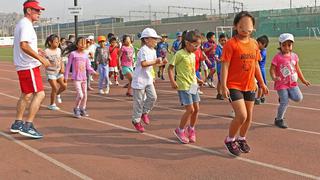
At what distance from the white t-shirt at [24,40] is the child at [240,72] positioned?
3.07 meters

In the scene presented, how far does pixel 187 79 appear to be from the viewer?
21.9 ft

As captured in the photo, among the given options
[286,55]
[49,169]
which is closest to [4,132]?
[49,169]

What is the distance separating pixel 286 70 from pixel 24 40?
4.48 m

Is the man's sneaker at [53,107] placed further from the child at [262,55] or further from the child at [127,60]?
the child at [262,55]

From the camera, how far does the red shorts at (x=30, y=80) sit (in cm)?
692

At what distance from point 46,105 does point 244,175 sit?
22.2ft

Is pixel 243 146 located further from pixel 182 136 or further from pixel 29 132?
pixel 29 132

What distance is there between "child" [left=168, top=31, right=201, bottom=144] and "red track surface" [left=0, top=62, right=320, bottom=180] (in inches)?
10.4

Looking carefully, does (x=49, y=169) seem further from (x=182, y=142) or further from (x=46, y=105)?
(x=46, y=105)

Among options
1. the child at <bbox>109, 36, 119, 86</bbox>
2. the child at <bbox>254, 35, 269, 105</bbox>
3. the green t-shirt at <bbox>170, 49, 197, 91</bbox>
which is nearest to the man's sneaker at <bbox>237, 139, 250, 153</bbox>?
the green t-shirt at <bbox>170, 49, 197, 91</bbox>

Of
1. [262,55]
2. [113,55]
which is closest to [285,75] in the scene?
[262,55]

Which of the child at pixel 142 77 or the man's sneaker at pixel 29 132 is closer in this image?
the man's sneaker at pixel 29 132

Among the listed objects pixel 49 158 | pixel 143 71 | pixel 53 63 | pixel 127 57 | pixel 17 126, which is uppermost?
pixel 127 57

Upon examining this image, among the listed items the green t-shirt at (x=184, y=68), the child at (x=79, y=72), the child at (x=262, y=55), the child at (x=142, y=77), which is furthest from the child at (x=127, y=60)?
the green t-shirt at (x=184, y=68)
